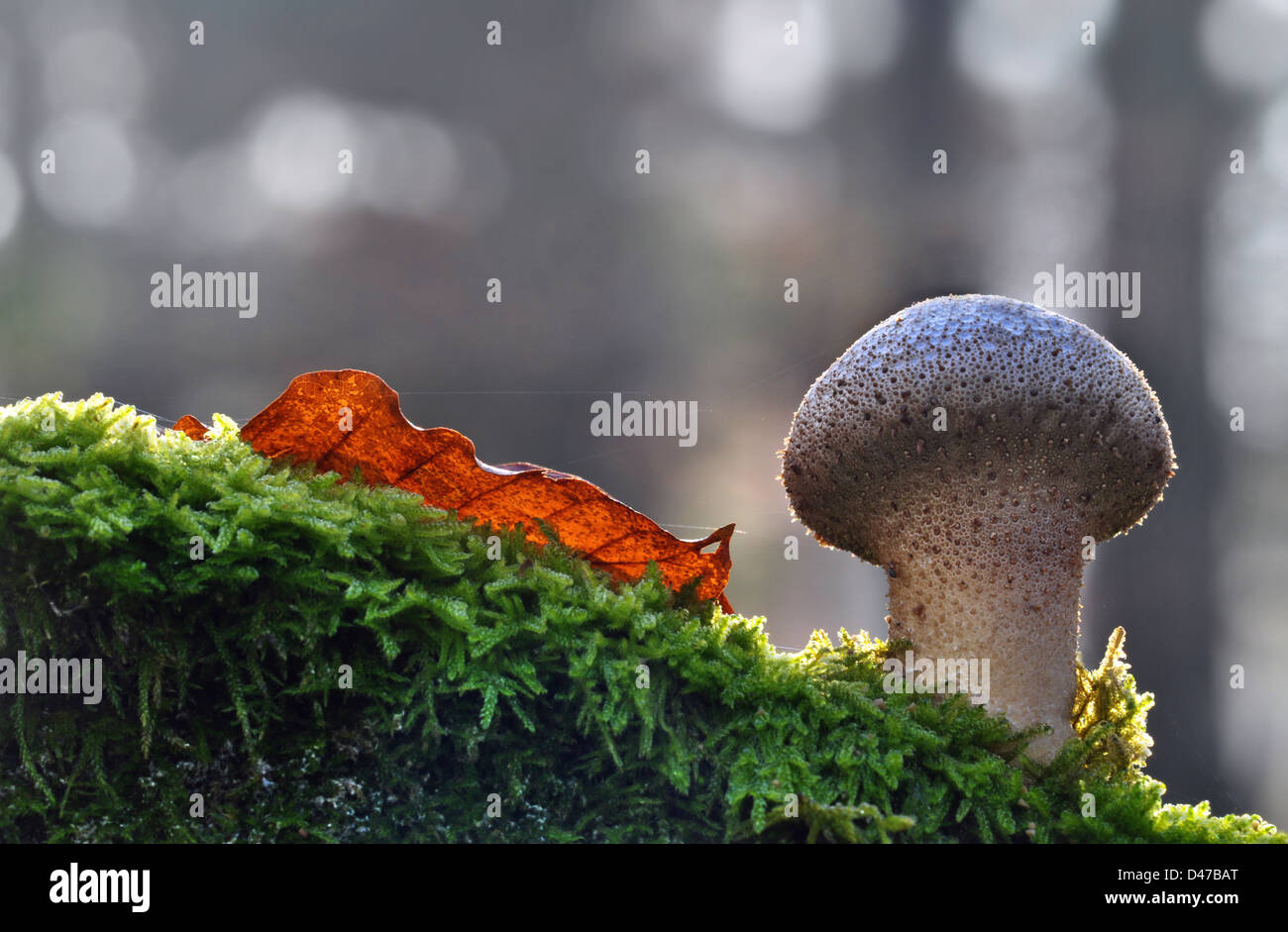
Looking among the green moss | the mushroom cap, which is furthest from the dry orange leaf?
the mushroom cap

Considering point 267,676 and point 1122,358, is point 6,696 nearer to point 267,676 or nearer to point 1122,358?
point 267,676

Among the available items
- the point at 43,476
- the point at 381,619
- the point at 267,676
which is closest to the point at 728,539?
the point at 381,619

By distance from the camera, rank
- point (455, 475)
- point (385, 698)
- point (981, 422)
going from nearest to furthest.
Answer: point (385, 698), point (455, 475), point (981, 422)

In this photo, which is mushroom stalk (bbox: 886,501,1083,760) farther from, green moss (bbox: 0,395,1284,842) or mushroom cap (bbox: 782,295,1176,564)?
green moss (bbox: 0,395,1284,842)

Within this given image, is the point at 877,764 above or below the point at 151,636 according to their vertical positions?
below

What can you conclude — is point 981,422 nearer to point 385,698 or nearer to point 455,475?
point 455,475

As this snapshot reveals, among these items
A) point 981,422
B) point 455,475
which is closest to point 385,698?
point 455,475

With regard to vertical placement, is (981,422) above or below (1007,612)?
above
